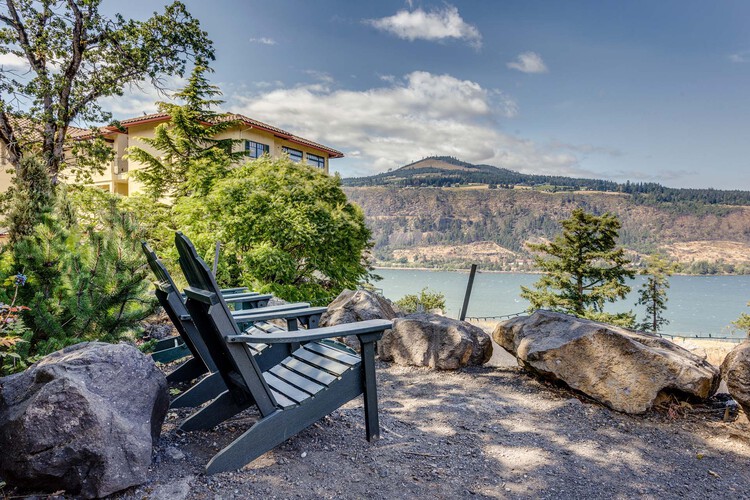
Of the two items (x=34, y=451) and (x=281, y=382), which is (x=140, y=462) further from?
(x=281, y=382)

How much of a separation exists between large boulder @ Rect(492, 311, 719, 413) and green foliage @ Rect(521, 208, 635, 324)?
20727 millimetres

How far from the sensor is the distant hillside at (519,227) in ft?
332

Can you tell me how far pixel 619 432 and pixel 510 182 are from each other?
158 metres

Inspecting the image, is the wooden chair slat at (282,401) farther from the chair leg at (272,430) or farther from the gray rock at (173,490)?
the gray rock at (173,490)

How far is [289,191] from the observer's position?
11.1 meters

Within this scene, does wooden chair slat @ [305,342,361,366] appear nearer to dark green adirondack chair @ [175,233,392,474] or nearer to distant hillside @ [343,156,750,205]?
dark green adirondack chair @ [175,233,392,474]

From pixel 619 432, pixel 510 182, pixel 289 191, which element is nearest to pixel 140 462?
pixel 619 432

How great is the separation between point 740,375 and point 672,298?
87.0 m

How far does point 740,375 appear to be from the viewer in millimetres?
3342

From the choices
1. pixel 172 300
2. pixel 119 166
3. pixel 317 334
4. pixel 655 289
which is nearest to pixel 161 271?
pixel 172 300

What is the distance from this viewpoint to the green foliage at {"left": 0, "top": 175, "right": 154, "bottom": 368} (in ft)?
11.0

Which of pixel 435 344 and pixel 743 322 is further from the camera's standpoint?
pixel 743 322

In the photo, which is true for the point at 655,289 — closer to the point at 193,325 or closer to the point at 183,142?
the point at 183,142

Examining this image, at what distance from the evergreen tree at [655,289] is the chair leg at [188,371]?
32371mm
